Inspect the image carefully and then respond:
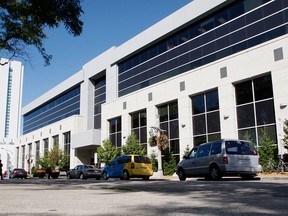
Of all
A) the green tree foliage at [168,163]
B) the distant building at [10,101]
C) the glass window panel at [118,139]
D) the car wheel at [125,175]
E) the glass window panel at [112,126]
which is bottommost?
the car wheel at [125,175]

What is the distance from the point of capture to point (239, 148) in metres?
15.2

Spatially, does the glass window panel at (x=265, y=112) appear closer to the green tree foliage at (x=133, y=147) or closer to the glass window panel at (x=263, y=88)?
the glass window panel at (x=263, y=88)

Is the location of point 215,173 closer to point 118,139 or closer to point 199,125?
point 199,125

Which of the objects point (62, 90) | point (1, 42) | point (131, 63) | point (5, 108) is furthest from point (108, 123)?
point (5, 108)

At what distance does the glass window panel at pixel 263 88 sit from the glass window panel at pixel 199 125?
5310 millimetres

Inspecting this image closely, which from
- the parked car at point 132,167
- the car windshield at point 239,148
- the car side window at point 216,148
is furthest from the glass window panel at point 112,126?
the car windshield at point 239,148

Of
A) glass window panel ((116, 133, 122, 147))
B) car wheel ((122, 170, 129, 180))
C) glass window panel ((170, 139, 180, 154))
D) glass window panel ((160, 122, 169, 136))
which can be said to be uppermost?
glass window panel ((160, 122, 169, 136))

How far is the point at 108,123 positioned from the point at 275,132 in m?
22.9

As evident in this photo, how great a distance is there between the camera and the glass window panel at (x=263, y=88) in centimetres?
2333

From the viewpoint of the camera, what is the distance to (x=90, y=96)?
162 ft

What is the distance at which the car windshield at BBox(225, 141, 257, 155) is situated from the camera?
1498 centimetres

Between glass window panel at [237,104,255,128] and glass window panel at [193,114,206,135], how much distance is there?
11.7 feet

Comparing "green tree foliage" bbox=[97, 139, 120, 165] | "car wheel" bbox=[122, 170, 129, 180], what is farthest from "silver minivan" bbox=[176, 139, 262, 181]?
"green tree foliage" bbox=[97, 139, 120, 165]

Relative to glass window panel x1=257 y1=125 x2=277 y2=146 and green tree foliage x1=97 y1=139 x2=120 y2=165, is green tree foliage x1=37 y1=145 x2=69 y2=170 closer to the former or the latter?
green tree foliage x1=97 y1=139 x2=120 y2=165
